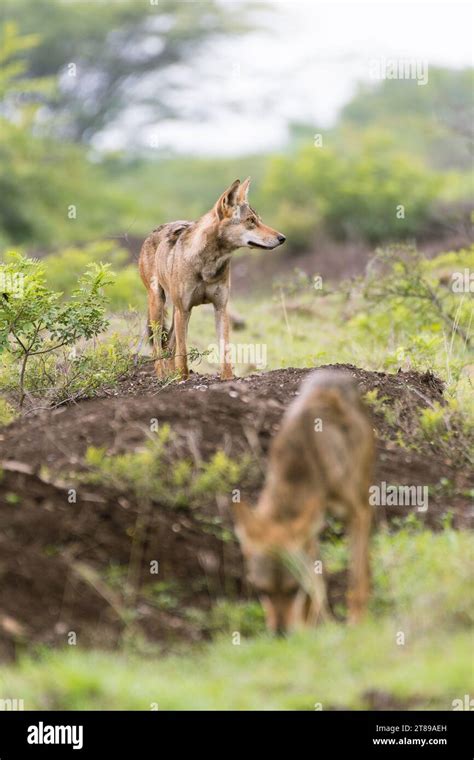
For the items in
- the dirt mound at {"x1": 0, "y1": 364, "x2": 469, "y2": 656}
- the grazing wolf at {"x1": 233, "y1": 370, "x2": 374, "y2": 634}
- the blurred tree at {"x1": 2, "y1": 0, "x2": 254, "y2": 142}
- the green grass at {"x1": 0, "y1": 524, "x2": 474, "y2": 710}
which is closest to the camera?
the green grass at {"x1": 0, "y1": 524, "x2": 474, "y2": 710}

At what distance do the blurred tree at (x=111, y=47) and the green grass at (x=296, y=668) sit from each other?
39.0 metres

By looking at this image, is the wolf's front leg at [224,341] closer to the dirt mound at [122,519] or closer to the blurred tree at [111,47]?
the dirt mound at [122,519]

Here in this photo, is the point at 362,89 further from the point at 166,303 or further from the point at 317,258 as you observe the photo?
the point at 166,303

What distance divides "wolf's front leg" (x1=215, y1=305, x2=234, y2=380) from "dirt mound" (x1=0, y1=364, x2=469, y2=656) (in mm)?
2033

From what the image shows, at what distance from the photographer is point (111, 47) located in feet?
146

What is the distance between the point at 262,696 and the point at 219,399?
116 inches

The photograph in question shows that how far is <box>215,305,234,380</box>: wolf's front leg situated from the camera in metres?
11.0

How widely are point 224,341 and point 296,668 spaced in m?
5.68

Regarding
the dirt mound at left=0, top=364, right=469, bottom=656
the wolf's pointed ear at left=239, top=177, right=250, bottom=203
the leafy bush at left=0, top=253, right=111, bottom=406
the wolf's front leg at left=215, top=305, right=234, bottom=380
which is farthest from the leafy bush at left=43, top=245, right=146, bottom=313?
the dirt mound at left=0, top=364, right=469, bottom=656

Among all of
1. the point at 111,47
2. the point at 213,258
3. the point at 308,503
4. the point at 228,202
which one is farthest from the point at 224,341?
the point at 111,47

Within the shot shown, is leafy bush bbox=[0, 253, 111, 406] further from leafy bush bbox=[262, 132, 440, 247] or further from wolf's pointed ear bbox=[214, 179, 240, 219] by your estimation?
leafy bush bbox=[262, 132, 440, 247]

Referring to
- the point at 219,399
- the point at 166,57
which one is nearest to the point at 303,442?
the point at 219,399

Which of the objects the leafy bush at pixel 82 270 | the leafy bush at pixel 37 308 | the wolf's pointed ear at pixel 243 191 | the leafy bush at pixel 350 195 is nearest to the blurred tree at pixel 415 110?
the leafy bush at pixel 350 195

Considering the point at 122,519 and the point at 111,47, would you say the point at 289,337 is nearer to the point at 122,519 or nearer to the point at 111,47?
the point at 122,519
